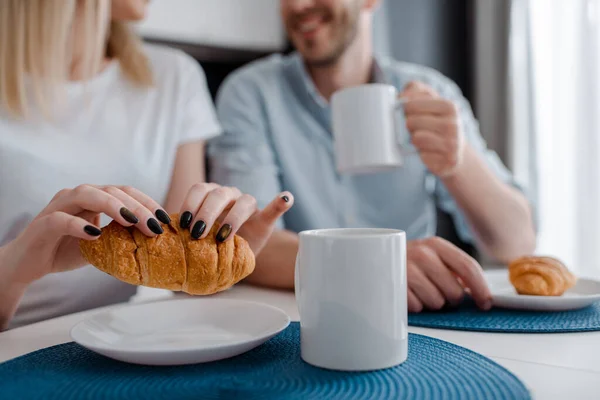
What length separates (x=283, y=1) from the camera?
143 cm

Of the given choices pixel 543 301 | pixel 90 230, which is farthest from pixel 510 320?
pixel 90 230

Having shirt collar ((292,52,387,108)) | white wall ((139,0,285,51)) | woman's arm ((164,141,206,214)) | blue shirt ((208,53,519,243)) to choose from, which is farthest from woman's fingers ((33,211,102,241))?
white wall ((139,0,285,51))

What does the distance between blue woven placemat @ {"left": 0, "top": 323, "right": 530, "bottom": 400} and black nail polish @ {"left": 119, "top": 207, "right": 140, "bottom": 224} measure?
14 centimetres

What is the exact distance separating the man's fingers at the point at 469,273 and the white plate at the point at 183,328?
0.92 feet

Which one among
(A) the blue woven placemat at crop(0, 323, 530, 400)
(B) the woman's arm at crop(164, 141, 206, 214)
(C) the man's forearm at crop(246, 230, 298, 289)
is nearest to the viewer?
(A) the blue woven placemat at crop(0, 323, 530, 400)

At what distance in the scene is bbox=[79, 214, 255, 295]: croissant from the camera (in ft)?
1.83

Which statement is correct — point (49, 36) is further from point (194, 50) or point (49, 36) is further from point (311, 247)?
point (194, 50)

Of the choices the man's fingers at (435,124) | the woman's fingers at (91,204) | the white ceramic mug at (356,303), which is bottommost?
the white ceramic mug at (356,303)

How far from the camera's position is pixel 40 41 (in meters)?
1.05

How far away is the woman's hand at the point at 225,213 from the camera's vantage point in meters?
0.59

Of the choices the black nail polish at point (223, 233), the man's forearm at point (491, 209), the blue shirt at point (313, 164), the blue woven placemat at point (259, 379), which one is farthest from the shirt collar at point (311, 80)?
the blue woven placemat at point (259, 379)

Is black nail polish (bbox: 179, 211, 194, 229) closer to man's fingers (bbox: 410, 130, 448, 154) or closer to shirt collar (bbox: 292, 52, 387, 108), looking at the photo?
man's fingers (bbox: 410, 130, 448, 154)

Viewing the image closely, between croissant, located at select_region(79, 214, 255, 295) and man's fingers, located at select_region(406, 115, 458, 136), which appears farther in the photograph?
Result: man's fingers, located at select_region(406, 115, 458, 136)

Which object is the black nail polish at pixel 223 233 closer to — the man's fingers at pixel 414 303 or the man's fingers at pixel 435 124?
the man's fingers at pixel 414 303
